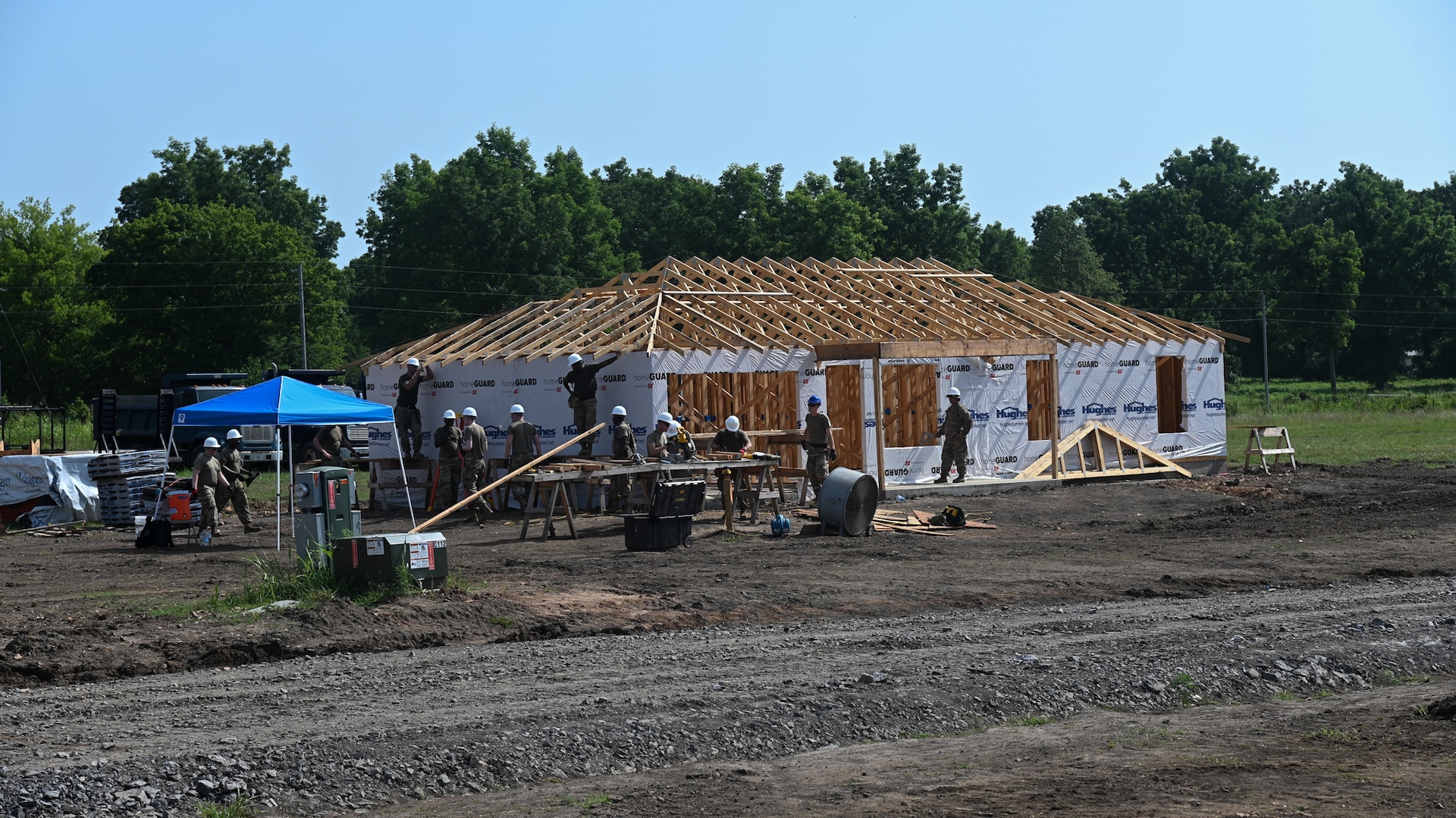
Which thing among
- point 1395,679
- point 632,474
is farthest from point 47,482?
point 1395,679

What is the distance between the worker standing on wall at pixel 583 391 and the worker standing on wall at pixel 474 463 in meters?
1.72

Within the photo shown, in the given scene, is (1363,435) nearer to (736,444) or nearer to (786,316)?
(786,316)

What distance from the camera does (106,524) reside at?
23.2 metres

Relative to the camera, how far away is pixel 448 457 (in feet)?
73.4

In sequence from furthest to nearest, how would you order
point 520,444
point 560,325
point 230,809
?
point 560,325 → point 520,444 → point 230,809

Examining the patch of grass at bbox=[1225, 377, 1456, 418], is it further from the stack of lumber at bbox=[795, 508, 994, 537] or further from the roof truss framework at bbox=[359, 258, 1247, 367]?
the stack of lumber at bbox=[795, 508, 994, 537]

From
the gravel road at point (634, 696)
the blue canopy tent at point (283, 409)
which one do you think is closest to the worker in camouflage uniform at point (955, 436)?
the blue canopy tent at point (283, 409)

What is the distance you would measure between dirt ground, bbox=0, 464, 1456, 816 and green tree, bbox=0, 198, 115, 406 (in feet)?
118

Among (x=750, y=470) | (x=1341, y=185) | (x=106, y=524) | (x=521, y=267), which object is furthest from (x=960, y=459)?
(x=1341, y=185)

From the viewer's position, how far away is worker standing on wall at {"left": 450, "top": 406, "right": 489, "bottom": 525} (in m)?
22.0

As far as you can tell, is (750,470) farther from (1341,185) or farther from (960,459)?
(1341,185)

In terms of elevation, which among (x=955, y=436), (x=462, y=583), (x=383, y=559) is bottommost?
(x=462, y=583)

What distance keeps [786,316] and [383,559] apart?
15102mm

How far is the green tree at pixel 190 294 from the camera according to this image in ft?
175
